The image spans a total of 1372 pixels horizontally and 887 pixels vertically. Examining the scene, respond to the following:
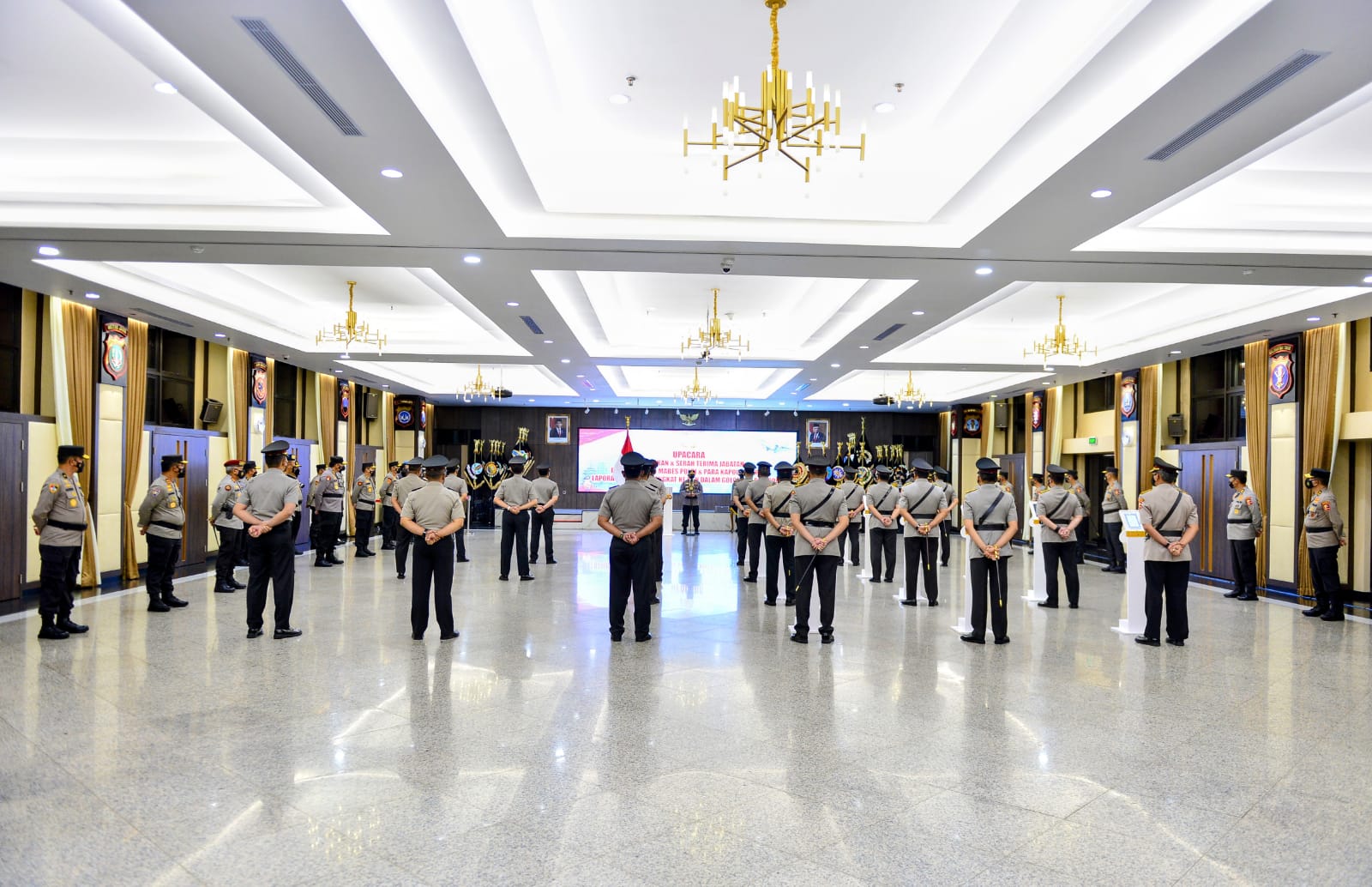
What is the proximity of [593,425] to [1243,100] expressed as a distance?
21.2 metres

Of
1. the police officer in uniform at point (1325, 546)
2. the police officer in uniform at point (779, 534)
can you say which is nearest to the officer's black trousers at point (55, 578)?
the police officer in uniform at point (779, 534)

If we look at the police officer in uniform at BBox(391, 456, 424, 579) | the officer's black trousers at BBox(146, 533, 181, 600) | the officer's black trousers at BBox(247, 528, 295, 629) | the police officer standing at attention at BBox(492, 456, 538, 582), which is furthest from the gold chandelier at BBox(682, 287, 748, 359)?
the officer's black trousers at BBox(146, 533, 181, 600)

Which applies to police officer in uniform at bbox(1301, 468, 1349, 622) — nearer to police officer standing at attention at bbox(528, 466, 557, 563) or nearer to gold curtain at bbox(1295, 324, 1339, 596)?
gold curtain at bbox(1295, 324, 1339, 596)

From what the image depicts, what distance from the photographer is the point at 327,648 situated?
6555 millimetres

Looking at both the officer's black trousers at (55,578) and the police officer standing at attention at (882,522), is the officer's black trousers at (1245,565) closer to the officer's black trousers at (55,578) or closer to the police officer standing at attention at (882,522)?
the police officer standing at attention at (882,522)

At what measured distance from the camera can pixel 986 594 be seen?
7141 mm

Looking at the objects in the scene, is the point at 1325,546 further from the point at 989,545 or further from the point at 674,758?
the point at 674,758

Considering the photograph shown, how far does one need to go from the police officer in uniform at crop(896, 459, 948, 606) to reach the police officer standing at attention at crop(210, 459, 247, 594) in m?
7.79

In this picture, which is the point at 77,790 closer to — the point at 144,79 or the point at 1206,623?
the point at 144,79

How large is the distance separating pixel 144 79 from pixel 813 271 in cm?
564

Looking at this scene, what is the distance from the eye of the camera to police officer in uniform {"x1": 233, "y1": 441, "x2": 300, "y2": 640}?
6.84 metres

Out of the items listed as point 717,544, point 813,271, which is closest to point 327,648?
point 813,271

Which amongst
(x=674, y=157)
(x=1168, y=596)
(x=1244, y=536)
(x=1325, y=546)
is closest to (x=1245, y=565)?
(x=1244, y=536)

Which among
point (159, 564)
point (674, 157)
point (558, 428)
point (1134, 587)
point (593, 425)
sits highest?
point (674, 157)
